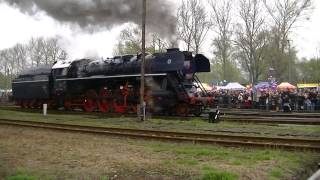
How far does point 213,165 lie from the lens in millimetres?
9727

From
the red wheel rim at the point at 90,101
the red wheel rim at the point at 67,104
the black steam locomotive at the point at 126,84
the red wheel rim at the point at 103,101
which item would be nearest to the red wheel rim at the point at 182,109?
the black steam locomotive at the point at 126,84

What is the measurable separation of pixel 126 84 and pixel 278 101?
11.5 m

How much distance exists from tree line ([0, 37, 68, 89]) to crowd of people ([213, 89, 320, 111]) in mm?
58232

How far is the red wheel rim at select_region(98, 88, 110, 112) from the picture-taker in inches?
1087

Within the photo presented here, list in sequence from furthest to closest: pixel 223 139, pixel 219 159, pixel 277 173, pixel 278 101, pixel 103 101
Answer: pixel 278 101, pixel 103 101, pixel 223 139, pixel 219 159, pixel 277 173

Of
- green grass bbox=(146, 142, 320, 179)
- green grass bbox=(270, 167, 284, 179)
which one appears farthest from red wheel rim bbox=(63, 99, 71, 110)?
green grass bbox=(270, 167, 284, 179)

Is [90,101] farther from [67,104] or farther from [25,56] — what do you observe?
[25,56]

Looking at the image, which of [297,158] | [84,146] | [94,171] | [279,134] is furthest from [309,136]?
[94,171]

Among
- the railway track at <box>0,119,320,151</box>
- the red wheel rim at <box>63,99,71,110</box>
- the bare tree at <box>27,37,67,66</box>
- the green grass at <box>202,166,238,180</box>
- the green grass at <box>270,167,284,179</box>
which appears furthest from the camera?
the bare tree at <box>27,37,67,66</box>

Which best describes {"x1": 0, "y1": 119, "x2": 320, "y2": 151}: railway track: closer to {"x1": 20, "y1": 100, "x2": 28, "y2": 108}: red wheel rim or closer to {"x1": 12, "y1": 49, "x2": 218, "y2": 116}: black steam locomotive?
{"x1": 12, "y1": 49, "x2": 218, "y2": 116}: black steam locomotive

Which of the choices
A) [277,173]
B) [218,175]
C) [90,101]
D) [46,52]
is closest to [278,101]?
[90,101]

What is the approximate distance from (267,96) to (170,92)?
11075mm

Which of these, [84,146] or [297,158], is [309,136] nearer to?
[297,158]

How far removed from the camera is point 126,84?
87.1 feet
